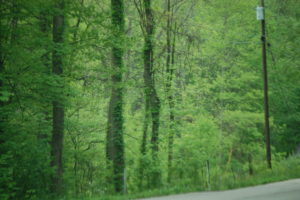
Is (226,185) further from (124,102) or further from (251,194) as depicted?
(124,102)

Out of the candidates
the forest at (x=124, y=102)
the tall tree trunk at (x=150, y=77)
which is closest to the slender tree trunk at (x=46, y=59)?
the forest at (x=124, y=102)

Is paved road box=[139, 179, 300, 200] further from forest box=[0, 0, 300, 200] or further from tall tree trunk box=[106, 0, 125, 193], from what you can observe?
tall tree trunk box=[106, 0, 125, 193]

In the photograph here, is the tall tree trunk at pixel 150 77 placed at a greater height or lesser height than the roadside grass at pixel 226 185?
greater

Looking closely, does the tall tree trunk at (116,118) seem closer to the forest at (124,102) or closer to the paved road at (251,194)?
the forest at (124,102)

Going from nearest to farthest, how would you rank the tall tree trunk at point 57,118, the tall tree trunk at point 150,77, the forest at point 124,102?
the forest at point 124,102, the tall tree trunk at point 57,118, the tall tree trunk at point 150,77

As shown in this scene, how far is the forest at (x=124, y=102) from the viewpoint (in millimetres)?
11758

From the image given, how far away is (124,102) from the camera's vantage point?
17094 millimetres

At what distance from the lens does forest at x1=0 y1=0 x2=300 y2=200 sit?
38.6 ft

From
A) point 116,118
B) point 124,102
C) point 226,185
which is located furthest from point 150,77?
point 226,185

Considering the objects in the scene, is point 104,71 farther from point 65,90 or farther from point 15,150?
point 15,150

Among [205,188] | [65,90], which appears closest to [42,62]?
[65,90]

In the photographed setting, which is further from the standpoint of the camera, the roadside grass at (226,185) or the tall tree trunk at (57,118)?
the tall tree trunk at (57,118)

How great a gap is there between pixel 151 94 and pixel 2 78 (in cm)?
901

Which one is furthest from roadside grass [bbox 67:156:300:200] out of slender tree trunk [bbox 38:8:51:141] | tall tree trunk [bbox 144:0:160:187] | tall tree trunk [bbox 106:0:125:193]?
tall tree trunk [bbox 144:0:160:187]
